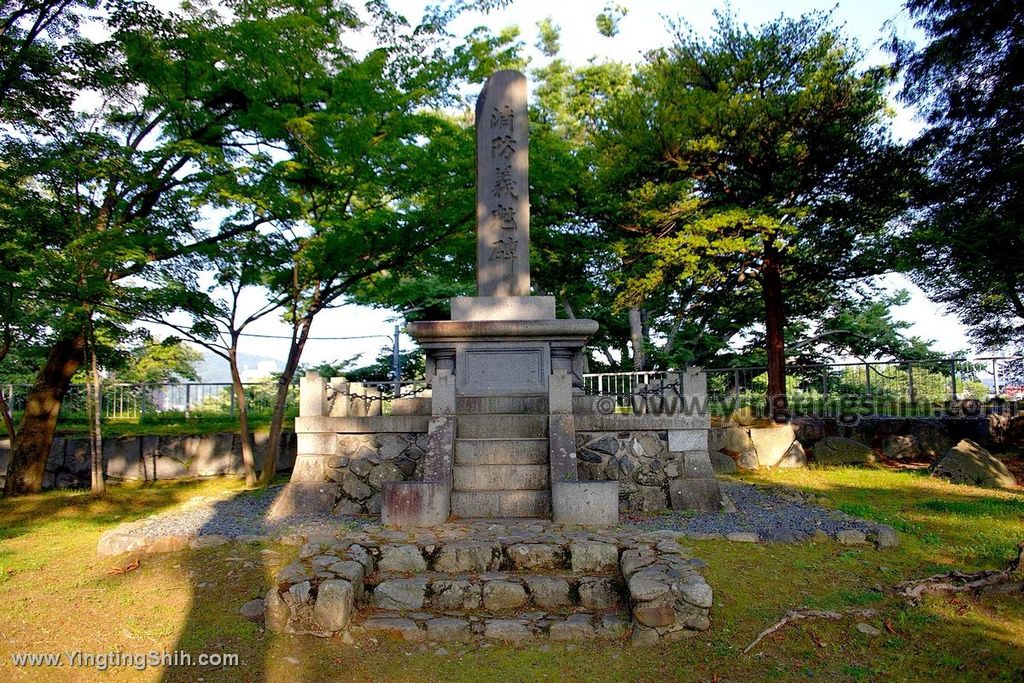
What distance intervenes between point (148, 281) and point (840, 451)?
12.8 meters

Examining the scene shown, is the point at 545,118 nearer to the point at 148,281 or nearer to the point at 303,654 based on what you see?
the point at 148,281

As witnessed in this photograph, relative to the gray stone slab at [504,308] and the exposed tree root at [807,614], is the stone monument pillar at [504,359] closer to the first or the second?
the gray stone slab at [504,308]

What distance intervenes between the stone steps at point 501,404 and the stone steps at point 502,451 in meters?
0.69

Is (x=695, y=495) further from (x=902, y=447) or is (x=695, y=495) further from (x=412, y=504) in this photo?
(x=902, y=447)

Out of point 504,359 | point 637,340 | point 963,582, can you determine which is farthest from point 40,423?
point 637,340

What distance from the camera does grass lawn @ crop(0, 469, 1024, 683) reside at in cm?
393

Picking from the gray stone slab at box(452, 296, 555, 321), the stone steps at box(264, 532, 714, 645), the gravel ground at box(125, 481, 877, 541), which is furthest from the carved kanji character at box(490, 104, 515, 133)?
the stone steps at box(264, 532, 714, 645)

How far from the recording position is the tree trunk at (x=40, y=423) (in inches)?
396

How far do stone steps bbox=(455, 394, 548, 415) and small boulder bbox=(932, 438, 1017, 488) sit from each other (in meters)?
6.88

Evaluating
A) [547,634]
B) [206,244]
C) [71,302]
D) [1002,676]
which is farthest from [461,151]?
[1002,676]

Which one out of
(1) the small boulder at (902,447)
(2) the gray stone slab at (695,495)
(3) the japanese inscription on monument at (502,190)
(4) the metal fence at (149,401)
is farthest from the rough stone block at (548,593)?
(4) the metal fence at (149,401)

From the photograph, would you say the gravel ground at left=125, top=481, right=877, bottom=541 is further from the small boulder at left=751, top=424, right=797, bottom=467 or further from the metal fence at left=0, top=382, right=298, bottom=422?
the metal fence at left=0, top=382, right=298, bottom=422

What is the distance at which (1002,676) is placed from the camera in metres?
3.66

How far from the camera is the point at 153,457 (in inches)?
464
